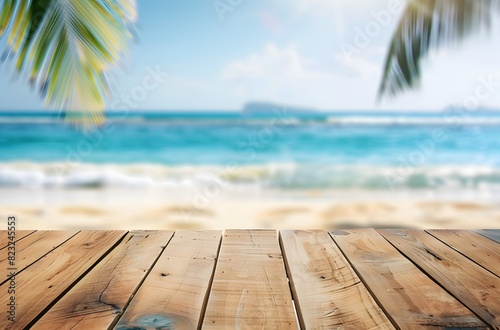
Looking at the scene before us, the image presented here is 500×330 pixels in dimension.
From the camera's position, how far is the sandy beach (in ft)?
14.4

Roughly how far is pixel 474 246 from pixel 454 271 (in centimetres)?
33

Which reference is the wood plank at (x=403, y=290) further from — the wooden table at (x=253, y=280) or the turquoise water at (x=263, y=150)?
the turquoise water at (x=263, y=150)

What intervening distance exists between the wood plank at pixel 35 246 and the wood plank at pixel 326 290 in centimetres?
73

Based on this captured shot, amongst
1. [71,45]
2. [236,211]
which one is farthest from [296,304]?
[236,211]

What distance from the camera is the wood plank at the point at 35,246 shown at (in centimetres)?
141

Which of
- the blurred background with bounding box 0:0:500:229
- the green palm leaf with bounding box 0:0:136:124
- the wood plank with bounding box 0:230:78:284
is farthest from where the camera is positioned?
the blurred background with bounding box 0:0:500:229

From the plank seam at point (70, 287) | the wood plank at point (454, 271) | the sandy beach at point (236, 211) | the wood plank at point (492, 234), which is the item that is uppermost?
the wood plank at point (492, 234)

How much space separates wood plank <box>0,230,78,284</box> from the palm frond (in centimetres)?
148

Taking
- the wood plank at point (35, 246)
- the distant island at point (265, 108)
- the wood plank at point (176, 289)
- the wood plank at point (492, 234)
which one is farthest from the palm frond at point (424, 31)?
the distant island at point (265, 108)

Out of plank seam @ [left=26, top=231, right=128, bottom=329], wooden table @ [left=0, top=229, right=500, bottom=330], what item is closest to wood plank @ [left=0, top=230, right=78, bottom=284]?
wooden table @ [left=0, top=229, right=500, bottom=330]

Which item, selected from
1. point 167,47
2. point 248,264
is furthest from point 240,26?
point 248,264

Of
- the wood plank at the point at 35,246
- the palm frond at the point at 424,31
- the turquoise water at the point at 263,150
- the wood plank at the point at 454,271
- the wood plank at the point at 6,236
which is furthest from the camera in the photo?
the turquoise water at the point at 263,150

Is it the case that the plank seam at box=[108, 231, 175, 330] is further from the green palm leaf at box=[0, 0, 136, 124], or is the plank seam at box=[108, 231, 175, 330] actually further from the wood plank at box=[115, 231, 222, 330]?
the green palm leaf at box=[0, 0, 136, 124]

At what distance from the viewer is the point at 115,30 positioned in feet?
6.51
